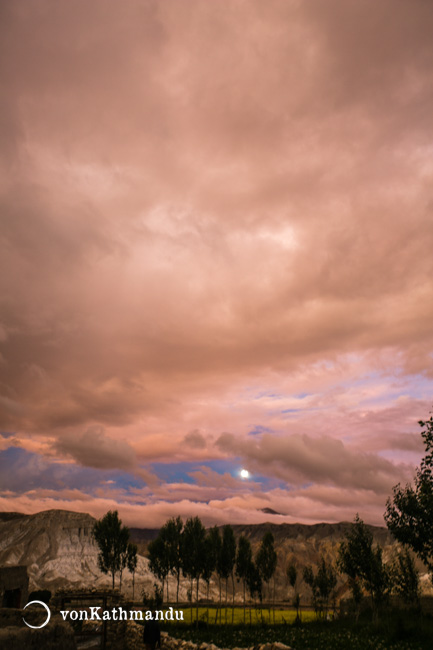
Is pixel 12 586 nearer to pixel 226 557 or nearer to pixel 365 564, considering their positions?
pixel 365 564

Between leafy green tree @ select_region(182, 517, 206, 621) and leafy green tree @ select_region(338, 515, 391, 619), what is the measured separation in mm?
28354

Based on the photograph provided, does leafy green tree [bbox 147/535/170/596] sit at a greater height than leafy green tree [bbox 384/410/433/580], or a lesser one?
lesser

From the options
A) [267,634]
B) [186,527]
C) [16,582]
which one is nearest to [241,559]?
[186,527]

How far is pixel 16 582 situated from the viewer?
117 feet

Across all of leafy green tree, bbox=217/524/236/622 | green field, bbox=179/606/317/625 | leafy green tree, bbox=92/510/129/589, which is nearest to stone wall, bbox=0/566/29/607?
green field, bbox=179/606/317/625

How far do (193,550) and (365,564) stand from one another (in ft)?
113

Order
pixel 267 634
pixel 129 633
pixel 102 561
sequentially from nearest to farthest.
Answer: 1. pixel 129 633
2. pixel 267 634
3. pixel 102 561

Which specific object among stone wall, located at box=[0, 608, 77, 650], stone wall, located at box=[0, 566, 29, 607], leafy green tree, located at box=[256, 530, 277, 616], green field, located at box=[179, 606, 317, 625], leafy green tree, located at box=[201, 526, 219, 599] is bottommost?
green field, located at box=[179, 606, 317, 625]

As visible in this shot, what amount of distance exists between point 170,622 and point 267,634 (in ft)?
53.9

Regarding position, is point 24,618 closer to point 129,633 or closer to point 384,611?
point 129,633

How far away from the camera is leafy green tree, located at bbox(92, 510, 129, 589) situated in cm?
7738

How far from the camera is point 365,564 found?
38.0m

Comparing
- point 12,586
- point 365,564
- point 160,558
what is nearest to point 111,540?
point 160,558

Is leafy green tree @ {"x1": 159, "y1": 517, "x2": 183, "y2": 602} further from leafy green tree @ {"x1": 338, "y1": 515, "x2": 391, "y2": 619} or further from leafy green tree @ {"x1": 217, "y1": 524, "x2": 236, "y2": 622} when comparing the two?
leafy green tree @ {"x1": 338, "y1": 515, "x2": 391, "y2": 619}
